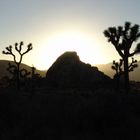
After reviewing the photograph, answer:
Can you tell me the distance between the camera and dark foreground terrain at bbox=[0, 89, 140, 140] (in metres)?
11.1

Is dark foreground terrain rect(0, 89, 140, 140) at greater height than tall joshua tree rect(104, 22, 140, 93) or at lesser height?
lesser

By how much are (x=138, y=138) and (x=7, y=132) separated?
3.88m

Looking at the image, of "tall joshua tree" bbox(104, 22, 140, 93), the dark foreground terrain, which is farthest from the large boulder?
the dark foreground terrain

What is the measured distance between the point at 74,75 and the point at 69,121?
47.5 metres

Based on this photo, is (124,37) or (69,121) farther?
(124,37)

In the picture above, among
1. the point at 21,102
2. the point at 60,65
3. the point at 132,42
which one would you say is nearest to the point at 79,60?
the point at 60,65

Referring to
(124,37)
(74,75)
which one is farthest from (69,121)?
(74,75)

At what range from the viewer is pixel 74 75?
197 feet

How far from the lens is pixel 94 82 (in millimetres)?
58250

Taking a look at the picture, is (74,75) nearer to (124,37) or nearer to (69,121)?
(124,37)

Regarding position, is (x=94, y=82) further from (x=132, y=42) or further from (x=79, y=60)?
(x=132, y=42)

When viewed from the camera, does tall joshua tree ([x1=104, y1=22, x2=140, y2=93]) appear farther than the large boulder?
No

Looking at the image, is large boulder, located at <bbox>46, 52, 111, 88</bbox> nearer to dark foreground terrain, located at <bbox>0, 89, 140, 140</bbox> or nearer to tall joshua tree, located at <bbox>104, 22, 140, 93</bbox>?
tall joshua tree, located at <bbox>104, 22, 140, 93</bbox>

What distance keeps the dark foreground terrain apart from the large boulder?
4199 cm
